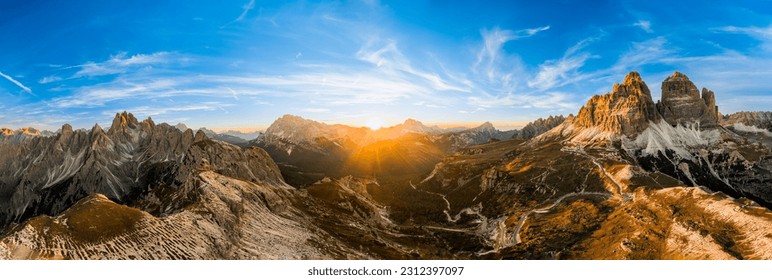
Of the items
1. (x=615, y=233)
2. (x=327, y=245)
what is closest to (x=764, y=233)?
(x=615, y=233)

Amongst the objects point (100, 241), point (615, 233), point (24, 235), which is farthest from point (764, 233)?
point (24, 235)

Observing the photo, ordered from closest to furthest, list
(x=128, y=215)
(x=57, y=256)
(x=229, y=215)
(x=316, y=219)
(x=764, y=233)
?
(x=57, y=256) < (x=128, y=215) < (x=764, y=233) < (x=229, y=215) < (x=316, y=219)

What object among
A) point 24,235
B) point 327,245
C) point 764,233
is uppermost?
point 24,235
